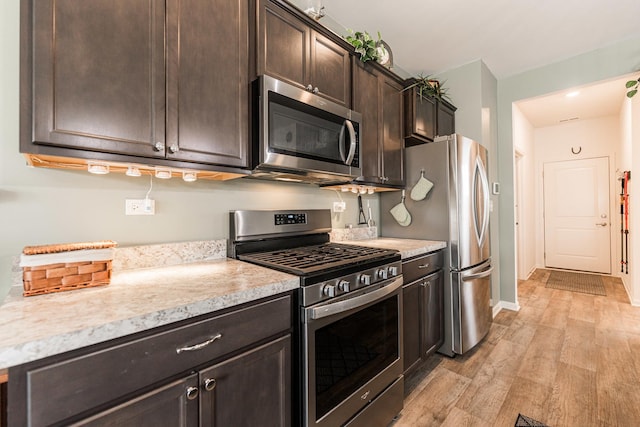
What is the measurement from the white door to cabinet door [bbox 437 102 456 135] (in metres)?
3.72

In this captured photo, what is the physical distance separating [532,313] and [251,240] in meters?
3.41

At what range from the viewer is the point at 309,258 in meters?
1.51

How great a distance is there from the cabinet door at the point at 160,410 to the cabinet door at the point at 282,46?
1382 millimetres

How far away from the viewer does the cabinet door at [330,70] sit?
5.67 ft

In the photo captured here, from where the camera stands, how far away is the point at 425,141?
269 centimetres

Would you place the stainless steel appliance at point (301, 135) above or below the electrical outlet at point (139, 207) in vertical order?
above

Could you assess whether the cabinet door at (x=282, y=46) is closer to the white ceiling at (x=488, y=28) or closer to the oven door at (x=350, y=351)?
the white ceiling at (x=488, y=28)

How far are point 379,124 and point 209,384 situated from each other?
2004 mm

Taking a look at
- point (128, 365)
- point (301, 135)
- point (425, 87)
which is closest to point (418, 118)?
point (425, 87)

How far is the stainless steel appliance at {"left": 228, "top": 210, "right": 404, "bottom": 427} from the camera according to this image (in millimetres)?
1192

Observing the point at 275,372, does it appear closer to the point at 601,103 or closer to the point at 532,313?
the point at 532,313

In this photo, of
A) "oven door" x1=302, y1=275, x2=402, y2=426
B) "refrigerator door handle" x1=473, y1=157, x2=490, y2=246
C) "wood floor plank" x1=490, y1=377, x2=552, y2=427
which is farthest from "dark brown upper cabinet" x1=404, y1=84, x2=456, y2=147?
"wood floor plank" x1=490, y1=377, x2=552, y2=427

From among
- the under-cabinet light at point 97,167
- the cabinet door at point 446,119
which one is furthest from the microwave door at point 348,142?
the cabinet door at point 446,119

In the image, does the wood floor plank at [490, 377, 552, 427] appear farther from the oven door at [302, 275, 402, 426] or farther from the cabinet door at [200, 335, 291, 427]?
the cabinet door at [200, 335, 291, 427]
